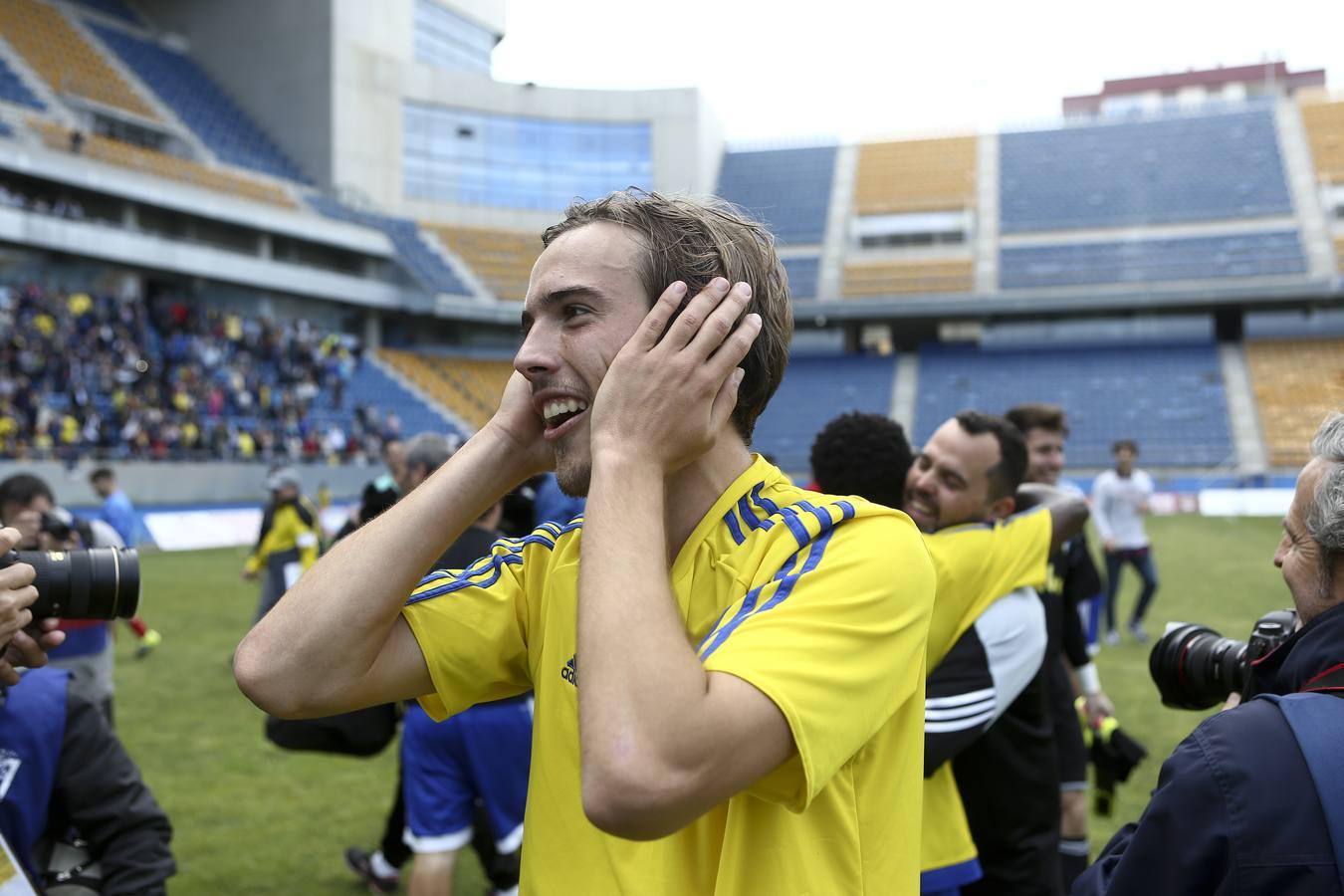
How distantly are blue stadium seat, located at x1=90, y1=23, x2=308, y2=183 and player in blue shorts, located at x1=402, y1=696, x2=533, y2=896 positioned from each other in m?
34.4

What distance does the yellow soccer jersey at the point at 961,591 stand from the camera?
9.23 feet

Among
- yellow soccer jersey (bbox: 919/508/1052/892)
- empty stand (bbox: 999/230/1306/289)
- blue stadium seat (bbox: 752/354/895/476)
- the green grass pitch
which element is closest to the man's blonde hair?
yellow soccer jersey (bbox: 919/508/1052/892)

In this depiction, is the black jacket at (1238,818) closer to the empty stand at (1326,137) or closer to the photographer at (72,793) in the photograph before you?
the photographer at (72,793)

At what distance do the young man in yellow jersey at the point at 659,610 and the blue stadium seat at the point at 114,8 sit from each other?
4072 centimetres

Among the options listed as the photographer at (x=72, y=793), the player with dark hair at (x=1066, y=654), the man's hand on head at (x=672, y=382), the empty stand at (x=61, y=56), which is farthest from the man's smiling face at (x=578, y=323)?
the empty stand at (x=61, y=56)

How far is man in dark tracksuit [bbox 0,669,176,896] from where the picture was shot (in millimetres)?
2480

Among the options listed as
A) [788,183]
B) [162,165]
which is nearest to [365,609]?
[162,165]

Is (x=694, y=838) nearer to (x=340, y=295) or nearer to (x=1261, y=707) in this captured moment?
(x=1261, y=707)

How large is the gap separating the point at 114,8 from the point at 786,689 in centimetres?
4323

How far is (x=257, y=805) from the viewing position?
605cm

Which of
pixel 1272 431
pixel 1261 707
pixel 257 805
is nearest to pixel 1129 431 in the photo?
pixel 1272 431

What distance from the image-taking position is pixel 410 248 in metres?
38.1

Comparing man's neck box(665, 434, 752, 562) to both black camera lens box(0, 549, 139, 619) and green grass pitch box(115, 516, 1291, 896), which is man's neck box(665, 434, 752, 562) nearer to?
black camera lens box(0, 549, 139, 619)

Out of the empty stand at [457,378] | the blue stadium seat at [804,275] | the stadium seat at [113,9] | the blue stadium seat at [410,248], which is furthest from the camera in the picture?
the blue stadium seat at [804,275]
